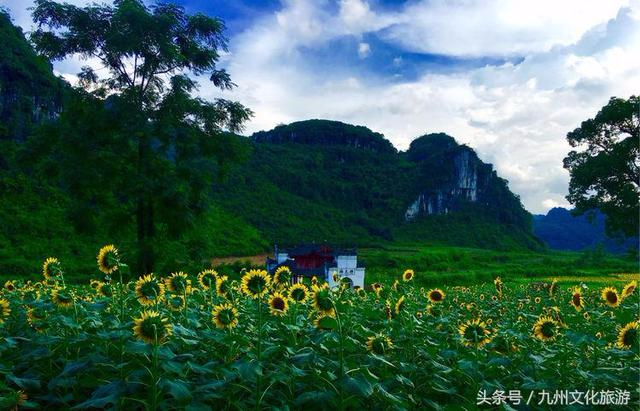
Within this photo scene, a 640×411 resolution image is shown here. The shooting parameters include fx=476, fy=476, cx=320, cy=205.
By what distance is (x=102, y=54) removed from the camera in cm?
1294

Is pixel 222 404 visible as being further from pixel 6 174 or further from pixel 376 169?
pixel 376 169

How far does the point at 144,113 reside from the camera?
12.6m

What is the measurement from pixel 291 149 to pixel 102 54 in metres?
132

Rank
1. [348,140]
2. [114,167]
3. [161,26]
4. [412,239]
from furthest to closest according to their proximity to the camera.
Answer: [348,140] → [412,239] → [161,26] → [114,167]

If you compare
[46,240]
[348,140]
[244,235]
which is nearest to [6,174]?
[46,240]

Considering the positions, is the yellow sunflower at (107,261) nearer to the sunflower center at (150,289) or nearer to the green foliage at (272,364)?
the green foliage at (272,364)

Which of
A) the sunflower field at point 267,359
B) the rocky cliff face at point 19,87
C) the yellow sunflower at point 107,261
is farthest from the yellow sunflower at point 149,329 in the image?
the rocky cliff face at point 19,87

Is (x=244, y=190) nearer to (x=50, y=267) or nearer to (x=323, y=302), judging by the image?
(x=50, y=267)

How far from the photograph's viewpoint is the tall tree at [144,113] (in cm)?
1175

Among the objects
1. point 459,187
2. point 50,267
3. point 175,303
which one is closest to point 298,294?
point 175,303

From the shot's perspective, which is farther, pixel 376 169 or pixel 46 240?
pixel 376 169

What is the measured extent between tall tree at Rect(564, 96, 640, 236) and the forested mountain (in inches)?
660

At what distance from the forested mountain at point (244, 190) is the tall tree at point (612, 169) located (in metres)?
16.8

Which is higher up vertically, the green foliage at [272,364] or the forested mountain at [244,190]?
the forested mountain at [244,190]
